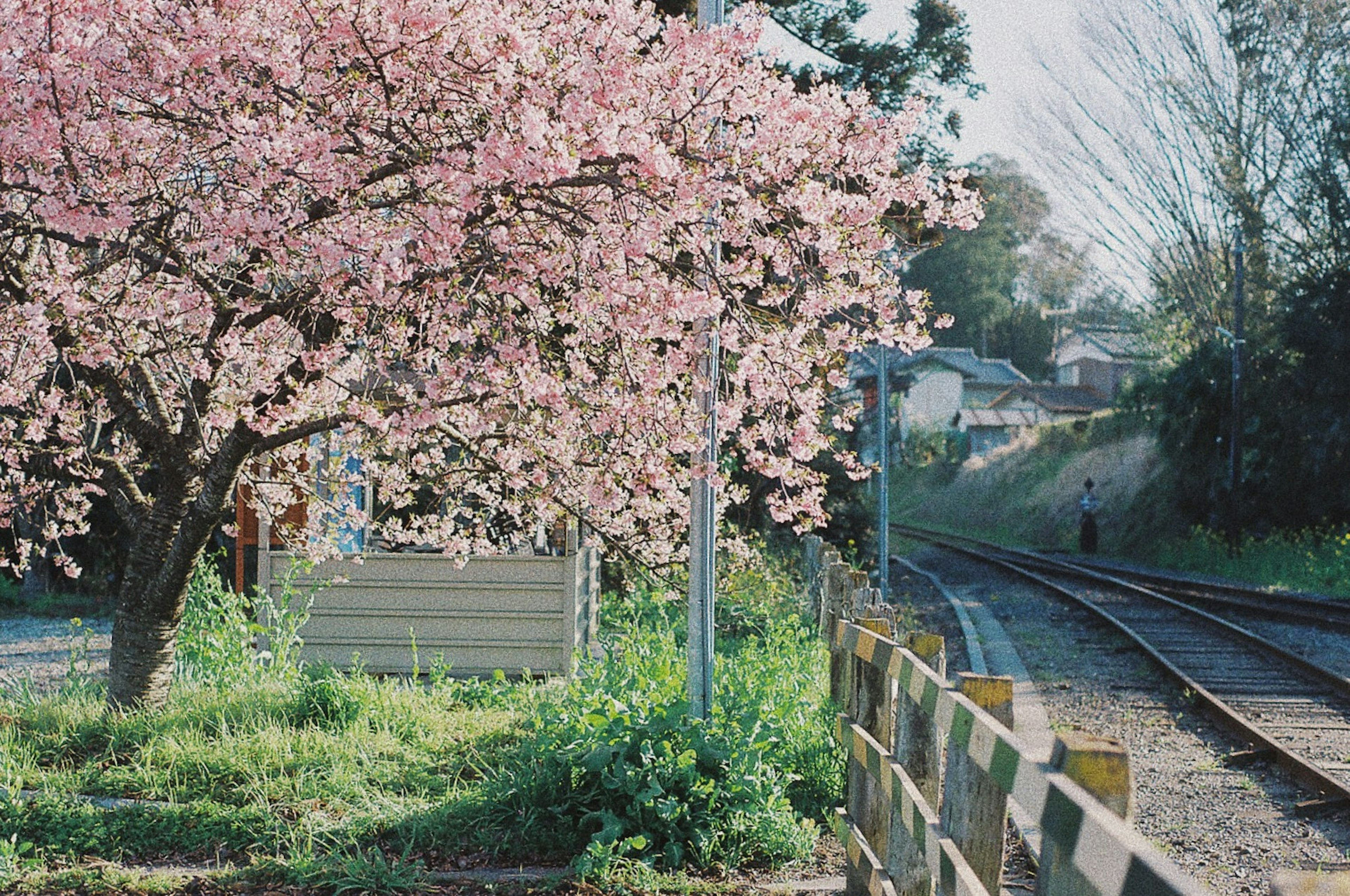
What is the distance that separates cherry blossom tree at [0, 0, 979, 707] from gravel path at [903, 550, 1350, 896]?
9.25 feet

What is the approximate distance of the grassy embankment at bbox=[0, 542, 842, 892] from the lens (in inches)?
225

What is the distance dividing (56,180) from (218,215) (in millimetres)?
790

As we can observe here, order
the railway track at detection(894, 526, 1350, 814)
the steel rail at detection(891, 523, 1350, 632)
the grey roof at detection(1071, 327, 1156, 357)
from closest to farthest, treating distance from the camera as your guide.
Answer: the railway track at detection(894, 526, 1350, 814), the steel rail at detection(891, 523, 1350, 632), the grey roof at detection(1071, 327, 1156, 357)

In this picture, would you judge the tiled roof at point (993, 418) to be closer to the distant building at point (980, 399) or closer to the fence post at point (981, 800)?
the distant building at point (980, 399)

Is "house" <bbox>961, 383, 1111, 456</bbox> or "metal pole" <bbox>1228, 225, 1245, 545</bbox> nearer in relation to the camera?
"metal pole" <bbox>1228, 225, 1245, 545</bbox>

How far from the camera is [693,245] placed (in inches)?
219

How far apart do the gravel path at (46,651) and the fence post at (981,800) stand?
647cm

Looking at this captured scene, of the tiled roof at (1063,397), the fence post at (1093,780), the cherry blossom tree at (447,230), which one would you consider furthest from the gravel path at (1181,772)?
the tiled roof at (1063,397)

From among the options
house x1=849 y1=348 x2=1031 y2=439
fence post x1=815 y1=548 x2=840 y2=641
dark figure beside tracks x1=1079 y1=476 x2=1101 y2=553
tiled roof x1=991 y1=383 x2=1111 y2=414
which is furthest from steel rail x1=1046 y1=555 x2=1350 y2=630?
house x1=849 y1=348 x2=1031 y2=439

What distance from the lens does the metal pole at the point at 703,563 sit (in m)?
6.18

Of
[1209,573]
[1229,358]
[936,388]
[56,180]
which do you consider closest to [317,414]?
[56,180]

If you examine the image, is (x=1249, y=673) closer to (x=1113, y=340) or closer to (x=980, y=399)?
(x=980, y=399)

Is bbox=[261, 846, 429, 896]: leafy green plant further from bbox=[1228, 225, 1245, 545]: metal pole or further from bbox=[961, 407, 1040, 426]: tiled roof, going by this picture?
bbox=[961, 407, 1040, 426]: tiled roof

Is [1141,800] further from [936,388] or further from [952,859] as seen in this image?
[936,388]
